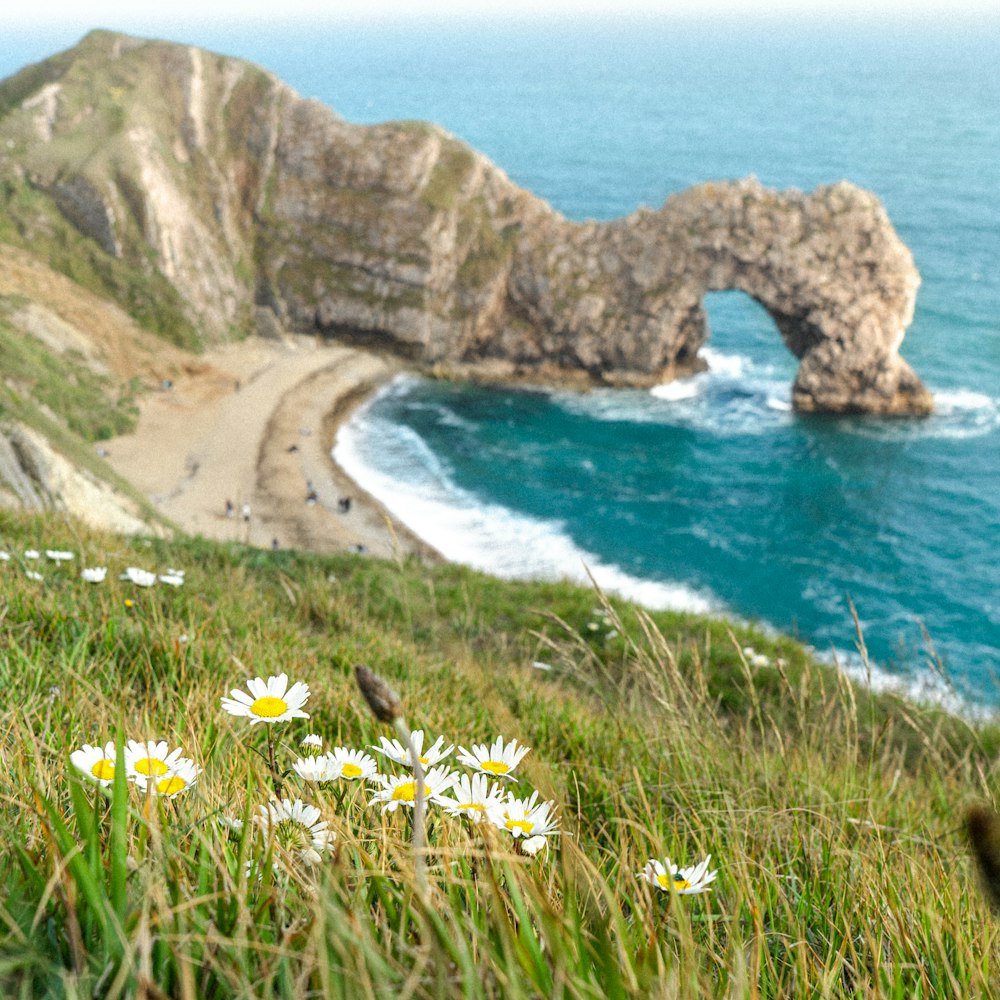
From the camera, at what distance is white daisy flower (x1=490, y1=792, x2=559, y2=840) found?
2.07 metres

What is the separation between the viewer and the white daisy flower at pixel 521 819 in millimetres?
2066

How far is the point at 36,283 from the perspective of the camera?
56.8m

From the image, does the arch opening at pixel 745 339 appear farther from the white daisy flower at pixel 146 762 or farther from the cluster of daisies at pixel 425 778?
the white daisy flower at pixel 146 762

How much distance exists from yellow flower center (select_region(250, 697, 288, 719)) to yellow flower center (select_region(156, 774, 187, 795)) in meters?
0.24

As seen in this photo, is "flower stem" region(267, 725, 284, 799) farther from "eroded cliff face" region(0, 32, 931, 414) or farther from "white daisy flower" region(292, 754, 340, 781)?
"eroded cliff face" region(0, 32, 931, 414)

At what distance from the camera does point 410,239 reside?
66.9 meters

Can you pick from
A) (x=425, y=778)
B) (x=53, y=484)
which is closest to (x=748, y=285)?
(x=53, y=484)

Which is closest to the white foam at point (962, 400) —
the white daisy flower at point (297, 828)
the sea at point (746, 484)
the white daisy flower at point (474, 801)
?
the sea at point (746, 484)

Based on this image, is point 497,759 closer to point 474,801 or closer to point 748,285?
point 474,801

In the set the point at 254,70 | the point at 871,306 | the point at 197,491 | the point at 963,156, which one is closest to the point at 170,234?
the point at 254,70

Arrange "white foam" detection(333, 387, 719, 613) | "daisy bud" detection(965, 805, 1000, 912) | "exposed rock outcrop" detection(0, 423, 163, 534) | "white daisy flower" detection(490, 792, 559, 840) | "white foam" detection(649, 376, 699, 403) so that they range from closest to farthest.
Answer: "daisy bud" detection(965, 805, 1000, 912), "white daisy flower" detection(490, 792, 559, 840), "exposed rock outcrop" detection(0, 423, 163, 534), "white foam" detection(333, 387, 719, 613), "white foam" detection(649, 376, 699, 403)

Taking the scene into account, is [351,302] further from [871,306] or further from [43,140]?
[871,306]

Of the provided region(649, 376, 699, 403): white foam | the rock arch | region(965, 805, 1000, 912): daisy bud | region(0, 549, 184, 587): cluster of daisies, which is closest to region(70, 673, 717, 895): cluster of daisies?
region(965, 805, 1000, 912): daisy bud

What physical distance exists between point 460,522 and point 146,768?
143ft
